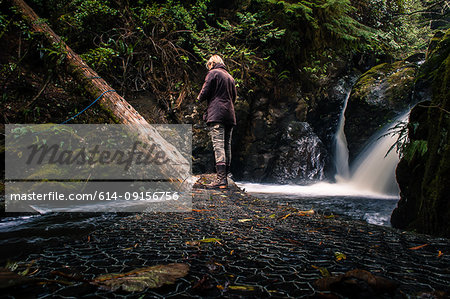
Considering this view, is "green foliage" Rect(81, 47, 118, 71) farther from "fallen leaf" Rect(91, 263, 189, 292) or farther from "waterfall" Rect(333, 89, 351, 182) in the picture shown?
"waterfall" Rect(333, 89, 351, 182)

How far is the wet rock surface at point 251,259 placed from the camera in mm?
1003

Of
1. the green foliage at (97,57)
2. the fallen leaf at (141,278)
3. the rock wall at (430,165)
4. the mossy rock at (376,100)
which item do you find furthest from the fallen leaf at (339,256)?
the mossy rock at (376,100)

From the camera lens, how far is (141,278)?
1.05 meters

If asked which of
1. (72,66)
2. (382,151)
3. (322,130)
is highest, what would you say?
(72,66)

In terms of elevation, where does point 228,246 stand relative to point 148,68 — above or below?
below

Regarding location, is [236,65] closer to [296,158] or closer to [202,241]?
[296,158]

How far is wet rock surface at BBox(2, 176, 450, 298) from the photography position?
1003 millimetres

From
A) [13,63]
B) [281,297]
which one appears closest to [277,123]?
[13,63]

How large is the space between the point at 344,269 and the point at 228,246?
0.72m

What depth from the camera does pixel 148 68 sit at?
792 cm

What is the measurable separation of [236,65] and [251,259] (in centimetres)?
817

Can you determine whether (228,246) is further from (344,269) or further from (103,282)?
(103,282)

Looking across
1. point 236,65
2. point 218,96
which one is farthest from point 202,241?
point 236,65

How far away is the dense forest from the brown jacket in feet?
6.92
